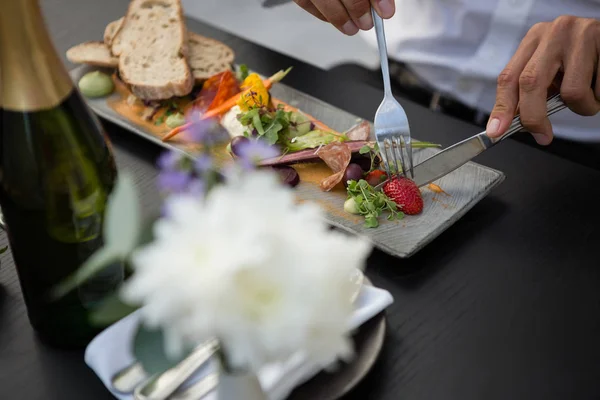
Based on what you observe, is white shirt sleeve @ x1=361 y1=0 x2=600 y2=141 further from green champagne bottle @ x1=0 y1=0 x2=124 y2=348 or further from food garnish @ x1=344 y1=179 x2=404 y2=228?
green champagne bottle @ x1=0 y1=0 x2=124 y2=348

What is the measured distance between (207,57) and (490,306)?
0.70 metres

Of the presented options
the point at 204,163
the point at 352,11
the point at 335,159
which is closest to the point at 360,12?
the point at 352,11

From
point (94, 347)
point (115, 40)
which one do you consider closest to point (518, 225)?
point (94, 347)

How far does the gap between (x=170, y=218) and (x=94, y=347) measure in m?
0.31

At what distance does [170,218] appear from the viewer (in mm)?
372

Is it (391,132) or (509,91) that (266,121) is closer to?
(391,132)

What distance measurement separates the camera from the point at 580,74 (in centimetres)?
97

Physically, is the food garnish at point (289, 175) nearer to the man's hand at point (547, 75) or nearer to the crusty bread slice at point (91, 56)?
the man's hand at point (547, 75)

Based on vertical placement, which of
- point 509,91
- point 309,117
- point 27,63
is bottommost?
point 309,117

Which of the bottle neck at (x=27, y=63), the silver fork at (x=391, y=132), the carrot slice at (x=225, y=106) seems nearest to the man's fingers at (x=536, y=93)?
the silver fork at (x=391, y=132)

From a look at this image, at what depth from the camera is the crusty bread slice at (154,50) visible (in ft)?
3.76

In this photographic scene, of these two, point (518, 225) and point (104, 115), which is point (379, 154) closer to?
point (518, 225)

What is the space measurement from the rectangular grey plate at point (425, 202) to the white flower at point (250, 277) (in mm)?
479

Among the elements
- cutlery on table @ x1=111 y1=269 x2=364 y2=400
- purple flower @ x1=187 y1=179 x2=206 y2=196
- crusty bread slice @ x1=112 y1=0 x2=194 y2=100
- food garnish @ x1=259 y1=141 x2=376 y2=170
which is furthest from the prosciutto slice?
purple flower @ x1=187 y1=179 x2=206 y2=196
